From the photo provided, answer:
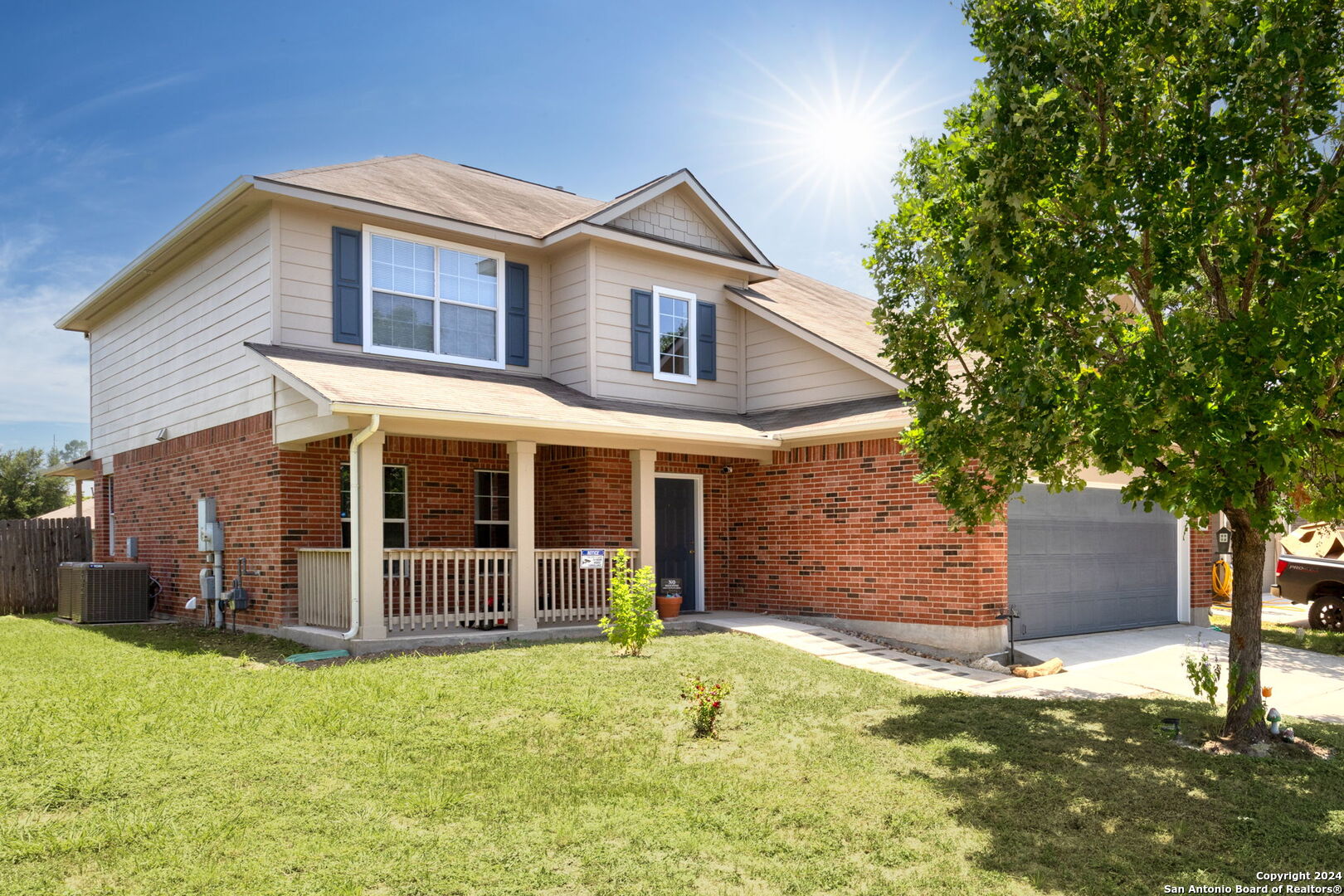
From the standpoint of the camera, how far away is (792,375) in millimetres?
15172

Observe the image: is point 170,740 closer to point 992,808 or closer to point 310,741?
point 310,741

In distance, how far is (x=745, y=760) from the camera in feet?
21.3

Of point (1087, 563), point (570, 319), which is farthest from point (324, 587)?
point (1087, 563)

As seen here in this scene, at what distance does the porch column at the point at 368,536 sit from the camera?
10227mm

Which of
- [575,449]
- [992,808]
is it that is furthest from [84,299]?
[992,808]

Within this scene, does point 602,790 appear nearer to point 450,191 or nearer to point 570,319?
point 570,319

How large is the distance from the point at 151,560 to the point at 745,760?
42.8 ft

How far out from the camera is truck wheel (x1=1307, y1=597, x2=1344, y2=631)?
15.1m

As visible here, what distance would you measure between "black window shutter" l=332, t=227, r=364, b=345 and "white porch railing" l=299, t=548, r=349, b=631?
296 cm

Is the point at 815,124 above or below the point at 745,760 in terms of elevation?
above

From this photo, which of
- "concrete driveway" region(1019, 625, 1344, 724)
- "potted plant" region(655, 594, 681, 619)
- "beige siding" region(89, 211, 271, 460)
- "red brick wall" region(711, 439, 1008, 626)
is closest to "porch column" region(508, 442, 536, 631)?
"potted plant" region(655, 594, 681, 619)

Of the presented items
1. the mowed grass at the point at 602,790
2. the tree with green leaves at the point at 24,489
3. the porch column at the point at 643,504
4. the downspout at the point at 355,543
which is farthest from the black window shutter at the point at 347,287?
the tree with green leaves at the point at 24,489

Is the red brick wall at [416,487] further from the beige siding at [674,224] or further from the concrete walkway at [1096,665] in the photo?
the beige siding at [674,224]

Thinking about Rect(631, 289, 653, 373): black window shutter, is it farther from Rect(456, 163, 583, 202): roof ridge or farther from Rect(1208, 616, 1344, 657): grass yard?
Rect(1208, 616, 1344, 657): grass yard
